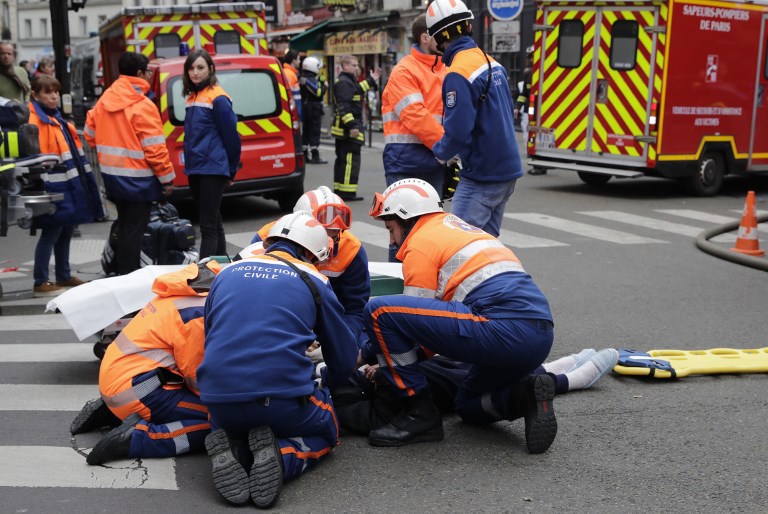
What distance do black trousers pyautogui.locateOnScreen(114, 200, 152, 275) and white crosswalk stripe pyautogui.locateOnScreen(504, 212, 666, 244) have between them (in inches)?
195

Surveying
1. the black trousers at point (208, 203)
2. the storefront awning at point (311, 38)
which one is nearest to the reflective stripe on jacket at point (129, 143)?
the black trousers at point (208, 203)

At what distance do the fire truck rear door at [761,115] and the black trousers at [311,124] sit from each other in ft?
24.8

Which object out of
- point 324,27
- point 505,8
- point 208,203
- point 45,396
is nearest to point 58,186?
point 208,203

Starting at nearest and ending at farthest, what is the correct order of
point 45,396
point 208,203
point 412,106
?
point 45,396 → point 412,106 → point 208,203

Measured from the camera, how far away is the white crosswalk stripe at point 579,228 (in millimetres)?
10461

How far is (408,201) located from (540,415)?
47.2 inches

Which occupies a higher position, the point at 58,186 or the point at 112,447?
Result: the point at 58,186

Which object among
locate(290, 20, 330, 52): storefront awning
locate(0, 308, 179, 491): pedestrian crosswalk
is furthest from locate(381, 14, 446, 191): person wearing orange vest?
locate(290, 20, 330, 52): storefront awning

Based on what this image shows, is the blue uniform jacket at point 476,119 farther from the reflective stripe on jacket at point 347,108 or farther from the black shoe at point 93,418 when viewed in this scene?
the reflective stripe on jacket at point 347,108

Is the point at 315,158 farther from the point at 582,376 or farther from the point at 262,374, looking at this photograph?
the point at 262,374

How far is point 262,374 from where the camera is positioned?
3918 mm

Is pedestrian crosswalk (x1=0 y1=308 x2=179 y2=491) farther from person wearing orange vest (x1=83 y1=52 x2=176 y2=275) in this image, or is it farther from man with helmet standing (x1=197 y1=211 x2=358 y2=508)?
person wearing orange vest (x1=83 y1=52 x2=176 y2=275)

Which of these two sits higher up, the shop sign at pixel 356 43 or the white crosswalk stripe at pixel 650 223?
the shop sign at pixel 356 43

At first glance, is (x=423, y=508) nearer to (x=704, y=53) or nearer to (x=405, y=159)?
(x=405, y=159)
